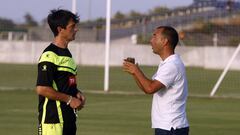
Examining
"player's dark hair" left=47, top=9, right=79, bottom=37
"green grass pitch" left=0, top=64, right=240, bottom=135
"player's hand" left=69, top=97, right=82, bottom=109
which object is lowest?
"green grass pitch" left=0, top=64, right=240, bottom=135

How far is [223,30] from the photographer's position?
150 ft

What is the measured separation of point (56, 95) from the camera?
24.0ft

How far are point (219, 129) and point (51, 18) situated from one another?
8.59 m

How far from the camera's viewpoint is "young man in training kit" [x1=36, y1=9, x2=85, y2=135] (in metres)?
7.31

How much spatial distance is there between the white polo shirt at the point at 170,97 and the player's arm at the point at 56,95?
2.79 ft

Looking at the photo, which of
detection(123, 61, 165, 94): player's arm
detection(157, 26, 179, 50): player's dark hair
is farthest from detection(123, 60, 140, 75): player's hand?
detection(157, 26, 179, 50): player's dark hair

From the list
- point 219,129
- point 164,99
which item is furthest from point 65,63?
point 219,129

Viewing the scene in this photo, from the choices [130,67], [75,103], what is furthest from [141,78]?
[75,103]

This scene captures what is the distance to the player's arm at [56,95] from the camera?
7.28 metres

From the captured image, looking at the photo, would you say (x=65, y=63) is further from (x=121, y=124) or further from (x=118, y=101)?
(x=118, y=101)

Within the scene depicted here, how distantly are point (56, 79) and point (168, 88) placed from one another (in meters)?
1.14

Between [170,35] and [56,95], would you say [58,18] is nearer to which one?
[56,95]

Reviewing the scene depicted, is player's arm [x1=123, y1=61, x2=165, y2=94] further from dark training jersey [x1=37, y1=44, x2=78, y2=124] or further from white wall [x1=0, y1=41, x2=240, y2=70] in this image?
white wall [x1=0, y1=41, x2=240, y2=70]

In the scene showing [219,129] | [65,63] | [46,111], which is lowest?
[219,129]
